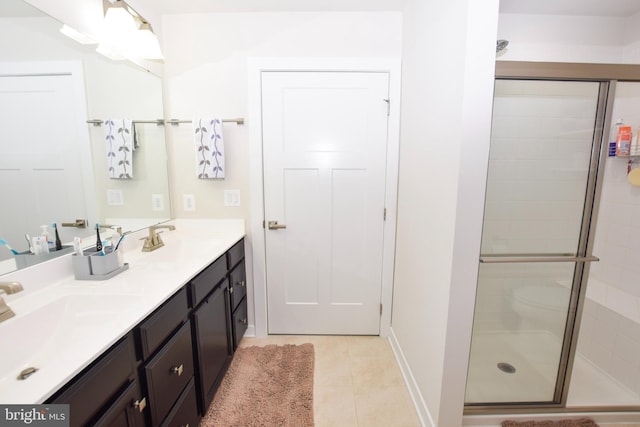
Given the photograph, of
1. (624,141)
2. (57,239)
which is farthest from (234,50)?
(624,141)

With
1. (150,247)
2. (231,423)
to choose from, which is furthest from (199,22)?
(231,423)

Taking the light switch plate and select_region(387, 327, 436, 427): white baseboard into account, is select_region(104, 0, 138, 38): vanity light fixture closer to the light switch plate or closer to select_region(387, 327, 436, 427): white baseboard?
the light switch plate

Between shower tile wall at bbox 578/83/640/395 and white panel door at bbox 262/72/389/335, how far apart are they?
147 centimetres

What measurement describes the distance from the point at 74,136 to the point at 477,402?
2.51 m

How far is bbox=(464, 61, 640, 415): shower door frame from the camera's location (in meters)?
1.23

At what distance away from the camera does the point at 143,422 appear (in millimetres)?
909

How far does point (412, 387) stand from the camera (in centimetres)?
161

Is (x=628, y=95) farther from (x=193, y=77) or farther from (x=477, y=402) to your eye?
(x=193, y=77)

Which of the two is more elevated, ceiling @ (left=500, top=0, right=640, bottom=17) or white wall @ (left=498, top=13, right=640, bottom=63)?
ceiling @ (left=500, top=0, right=640, bottom=17)

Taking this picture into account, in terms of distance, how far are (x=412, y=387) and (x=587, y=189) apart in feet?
4.84

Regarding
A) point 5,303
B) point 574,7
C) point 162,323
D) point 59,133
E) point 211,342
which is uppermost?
point 574,7

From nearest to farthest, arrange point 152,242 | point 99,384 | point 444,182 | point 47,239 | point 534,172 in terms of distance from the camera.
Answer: point 99,384, point 47,239, point 444,182, point 534,172, point 152,242

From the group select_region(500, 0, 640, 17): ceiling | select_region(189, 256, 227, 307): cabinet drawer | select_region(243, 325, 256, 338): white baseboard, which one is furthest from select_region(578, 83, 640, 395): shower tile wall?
select_region(189, 256, 227, 307): cabinet drawer

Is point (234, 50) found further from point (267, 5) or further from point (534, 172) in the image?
point (534, 172)
